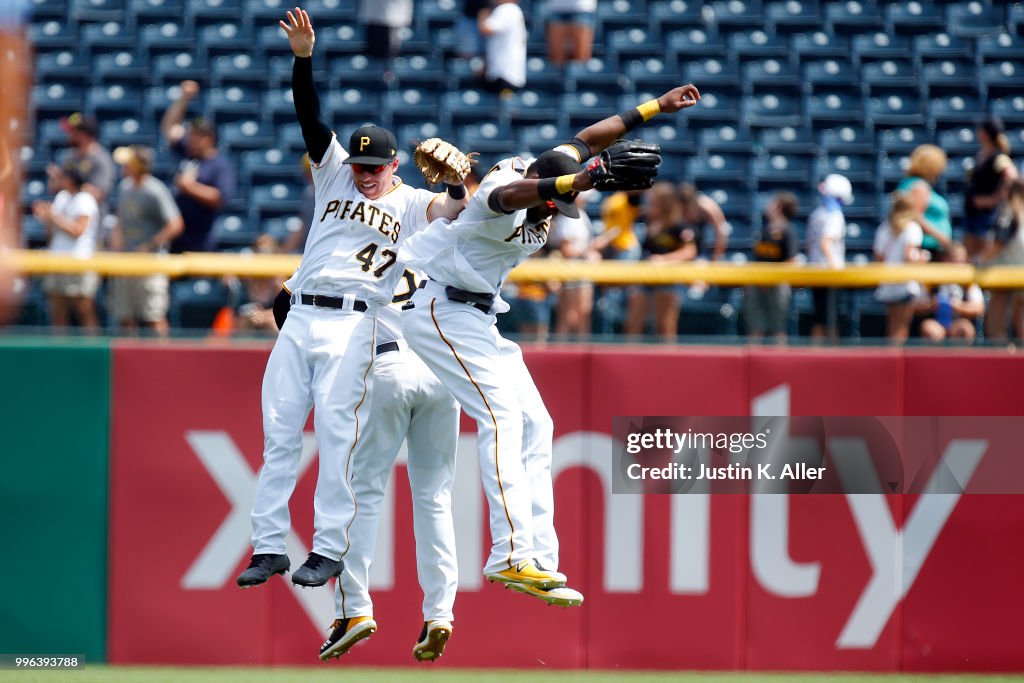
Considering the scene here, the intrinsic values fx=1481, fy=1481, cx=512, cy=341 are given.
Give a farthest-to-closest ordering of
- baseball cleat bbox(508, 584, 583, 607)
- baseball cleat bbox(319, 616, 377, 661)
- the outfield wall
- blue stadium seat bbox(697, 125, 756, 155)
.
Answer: blue stadium seat bbox(697, 125, 756, 155) < the outfield wall < baseball cleat bbox(319, 616, 377, 661) < baseball cleat bbox(508, 584, 583, 607)

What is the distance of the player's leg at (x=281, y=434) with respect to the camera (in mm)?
6422

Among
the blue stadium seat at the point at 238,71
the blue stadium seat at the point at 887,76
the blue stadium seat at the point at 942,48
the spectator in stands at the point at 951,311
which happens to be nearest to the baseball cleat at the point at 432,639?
the spectator in stands at the point at 951,311

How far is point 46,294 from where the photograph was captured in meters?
8.79

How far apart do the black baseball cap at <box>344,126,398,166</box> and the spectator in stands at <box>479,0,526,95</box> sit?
592 cm

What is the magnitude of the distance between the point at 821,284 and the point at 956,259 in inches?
55.9

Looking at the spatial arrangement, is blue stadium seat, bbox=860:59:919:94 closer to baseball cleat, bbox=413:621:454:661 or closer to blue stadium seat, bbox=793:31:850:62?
blue stadium seat, bbox=793:31:850:62

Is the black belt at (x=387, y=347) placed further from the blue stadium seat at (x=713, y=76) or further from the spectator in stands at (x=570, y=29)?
the blue stadium seat at (x=713, y=76)

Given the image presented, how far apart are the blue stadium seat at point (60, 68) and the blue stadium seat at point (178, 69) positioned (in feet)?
2.29

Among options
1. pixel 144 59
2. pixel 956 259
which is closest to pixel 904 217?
pixel 956 259

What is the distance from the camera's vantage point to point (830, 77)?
554 inches

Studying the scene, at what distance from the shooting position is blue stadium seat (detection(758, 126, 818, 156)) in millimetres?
13445

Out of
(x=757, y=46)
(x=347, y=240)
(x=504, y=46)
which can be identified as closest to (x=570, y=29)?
(x=504, y=46)

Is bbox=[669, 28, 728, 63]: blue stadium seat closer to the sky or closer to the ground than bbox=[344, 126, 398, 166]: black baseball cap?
closer to the sky

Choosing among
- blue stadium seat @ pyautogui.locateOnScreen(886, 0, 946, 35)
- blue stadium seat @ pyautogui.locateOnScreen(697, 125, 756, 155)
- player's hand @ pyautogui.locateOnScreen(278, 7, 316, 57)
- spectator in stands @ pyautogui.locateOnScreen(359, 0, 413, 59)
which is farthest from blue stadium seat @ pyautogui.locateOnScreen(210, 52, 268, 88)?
player's hand @ pyautogui.locateOnScreen(278, 7, 316, 57)
